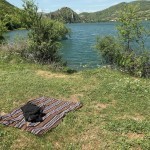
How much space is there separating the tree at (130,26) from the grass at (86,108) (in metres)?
5.14

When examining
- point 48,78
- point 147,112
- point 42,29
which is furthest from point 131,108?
point 42,29

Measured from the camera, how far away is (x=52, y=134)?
39.1 ft

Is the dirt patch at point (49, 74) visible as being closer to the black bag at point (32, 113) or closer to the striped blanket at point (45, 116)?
the striped blanket at point (45, 116)

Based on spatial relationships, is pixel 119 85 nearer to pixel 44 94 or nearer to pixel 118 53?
pixel 44 94

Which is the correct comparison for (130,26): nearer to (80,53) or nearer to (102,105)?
(102,105)

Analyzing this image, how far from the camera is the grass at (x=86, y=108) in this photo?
1125 centimetres

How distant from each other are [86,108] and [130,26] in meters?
12.1

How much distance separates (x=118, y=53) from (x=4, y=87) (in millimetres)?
11367

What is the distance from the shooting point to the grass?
1125cm

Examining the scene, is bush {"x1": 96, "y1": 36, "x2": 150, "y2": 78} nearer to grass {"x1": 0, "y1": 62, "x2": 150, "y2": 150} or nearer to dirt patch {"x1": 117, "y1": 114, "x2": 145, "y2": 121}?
grass {"x1": 0, "y1": 62, "x2": 150, "y2": 150}

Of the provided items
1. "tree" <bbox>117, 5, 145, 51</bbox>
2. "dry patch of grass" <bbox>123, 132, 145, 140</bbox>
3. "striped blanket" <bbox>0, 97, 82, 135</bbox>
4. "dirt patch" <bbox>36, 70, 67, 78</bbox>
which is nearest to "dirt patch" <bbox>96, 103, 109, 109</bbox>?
"striped blanket" <bbox>0, 97, 82, 135</bbox>

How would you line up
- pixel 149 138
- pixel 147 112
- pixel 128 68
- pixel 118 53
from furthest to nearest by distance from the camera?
pixel 118 53
pixel 128 68
pixel 147 112
pixel 149 138

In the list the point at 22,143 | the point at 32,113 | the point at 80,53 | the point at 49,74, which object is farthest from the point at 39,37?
the point at 80,53

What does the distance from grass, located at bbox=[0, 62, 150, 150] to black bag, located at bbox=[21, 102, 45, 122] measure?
0.76 metres
